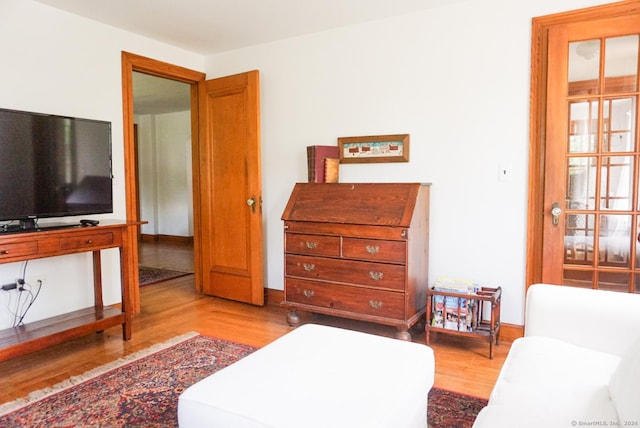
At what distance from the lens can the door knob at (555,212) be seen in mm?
2785

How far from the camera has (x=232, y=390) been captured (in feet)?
4.59

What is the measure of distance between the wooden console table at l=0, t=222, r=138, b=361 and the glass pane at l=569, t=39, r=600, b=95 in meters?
3.00

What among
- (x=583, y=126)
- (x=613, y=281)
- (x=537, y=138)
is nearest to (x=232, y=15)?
(x=537, y=138)

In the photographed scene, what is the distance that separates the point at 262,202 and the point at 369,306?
1.47 metres

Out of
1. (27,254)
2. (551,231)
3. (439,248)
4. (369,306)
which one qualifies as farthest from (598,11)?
(27,254)

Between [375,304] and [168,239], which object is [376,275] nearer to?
[375,304]

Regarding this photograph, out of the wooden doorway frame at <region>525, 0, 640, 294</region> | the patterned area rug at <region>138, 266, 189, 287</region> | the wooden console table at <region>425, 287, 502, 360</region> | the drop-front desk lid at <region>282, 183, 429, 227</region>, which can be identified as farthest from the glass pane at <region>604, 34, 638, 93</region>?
the patterned area rug at <region>138, 266, 189, 287</region>

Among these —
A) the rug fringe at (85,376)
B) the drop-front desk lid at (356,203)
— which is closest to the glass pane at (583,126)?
the drop-front desk lid at (356,203)

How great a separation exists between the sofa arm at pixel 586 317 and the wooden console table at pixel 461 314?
954 mm

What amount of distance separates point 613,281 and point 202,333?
2.72 meters

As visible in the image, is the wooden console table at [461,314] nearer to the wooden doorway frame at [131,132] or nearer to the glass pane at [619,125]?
the glass pane at [619,125]

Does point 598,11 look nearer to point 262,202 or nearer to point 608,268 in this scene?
point 608,268

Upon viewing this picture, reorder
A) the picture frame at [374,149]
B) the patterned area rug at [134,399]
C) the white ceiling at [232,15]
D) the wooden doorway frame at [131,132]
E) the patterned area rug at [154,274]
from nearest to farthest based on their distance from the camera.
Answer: the patterned area rug at [134,399] → the white ceiling at [232,15] → the picture frame at [374,149] → the wooden doorway frame at [131,132] → the patterned area rug at [154,274]

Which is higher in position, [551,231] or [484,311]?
[551,231]
